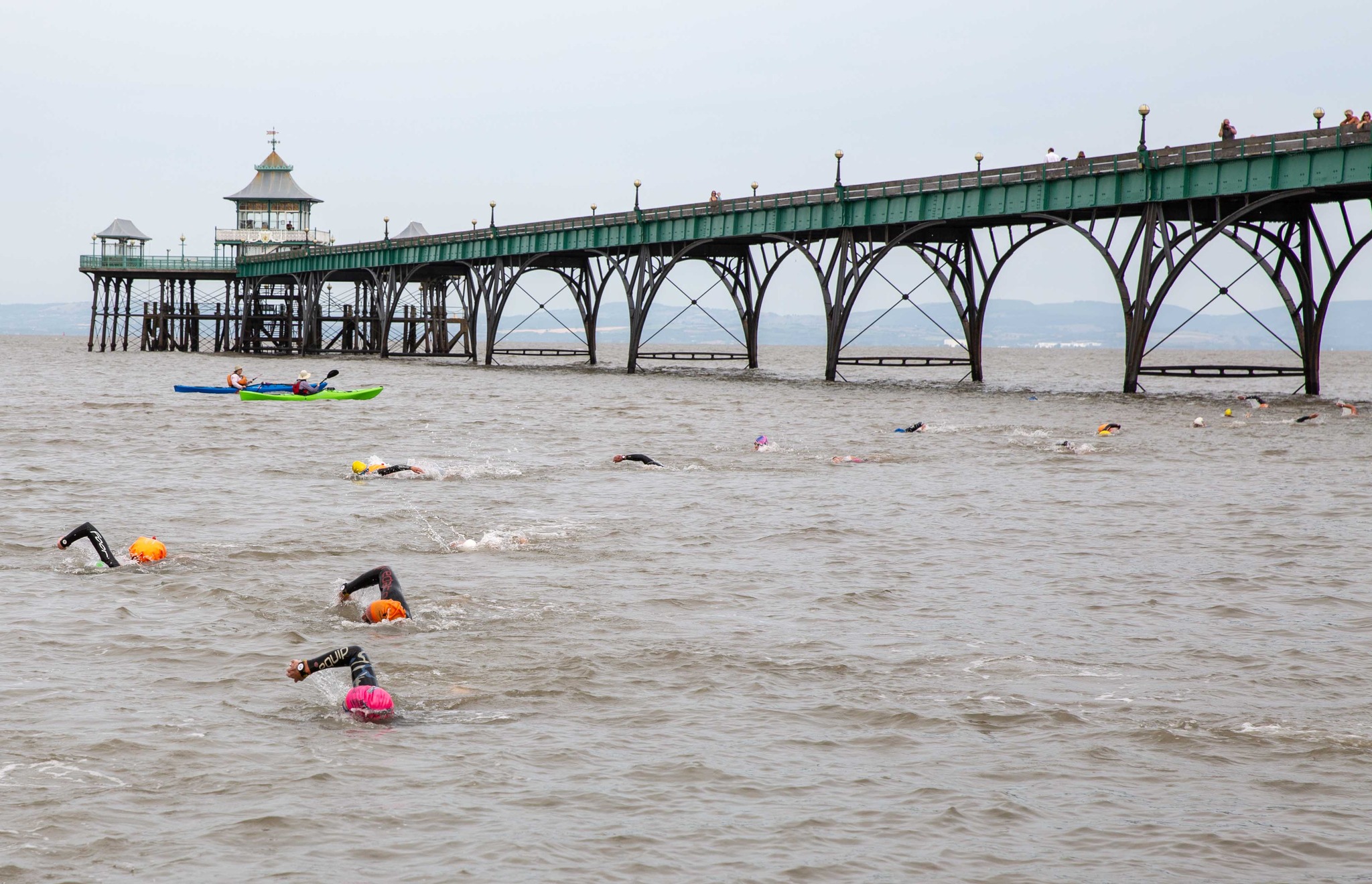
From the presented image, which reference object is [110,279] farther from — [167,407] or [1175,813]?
[1175,813]

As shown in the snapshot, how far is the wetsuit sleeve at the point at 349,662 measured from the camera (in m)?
9.72

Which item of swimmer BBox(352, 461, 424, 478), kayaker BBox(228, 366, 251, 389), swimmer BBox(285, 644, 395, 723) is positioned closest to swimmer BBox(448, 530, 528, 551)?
swimmer BBox(285, 644, 395, 723)

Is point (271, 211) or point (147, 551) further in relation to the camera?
point (271, 211)

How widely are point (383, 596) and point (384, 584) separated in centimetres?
12

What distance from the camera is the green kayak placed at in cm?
4869

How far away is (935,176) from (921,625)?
43014 mm

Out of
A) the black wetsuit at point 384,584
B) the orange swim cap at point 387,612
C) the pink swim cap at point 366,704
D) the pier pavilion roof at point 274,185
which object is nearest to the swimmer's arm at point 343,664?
the pink swim cap at point 366,704

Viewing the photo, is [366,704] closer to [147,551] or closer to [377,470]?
[147,551]

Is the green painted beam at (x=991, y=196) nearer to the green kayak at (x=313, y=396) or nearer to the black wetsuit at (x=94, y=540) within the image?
the green kayak at (x=313, y=396)

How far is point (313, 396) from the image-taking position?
4869cm

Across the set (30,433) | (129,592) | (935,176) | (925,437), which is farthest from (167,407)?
(129,592)

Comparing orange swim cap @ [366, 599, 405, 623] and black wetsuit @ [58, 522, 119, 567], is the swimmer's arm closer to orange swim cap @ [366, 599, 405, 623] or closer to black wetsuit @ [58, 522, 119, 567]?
orange swim cap @ [366, 599, 405, 623]

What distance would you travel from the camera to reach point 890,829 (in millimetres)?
7531

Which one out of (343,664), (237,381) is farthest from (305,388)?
(343,664)
